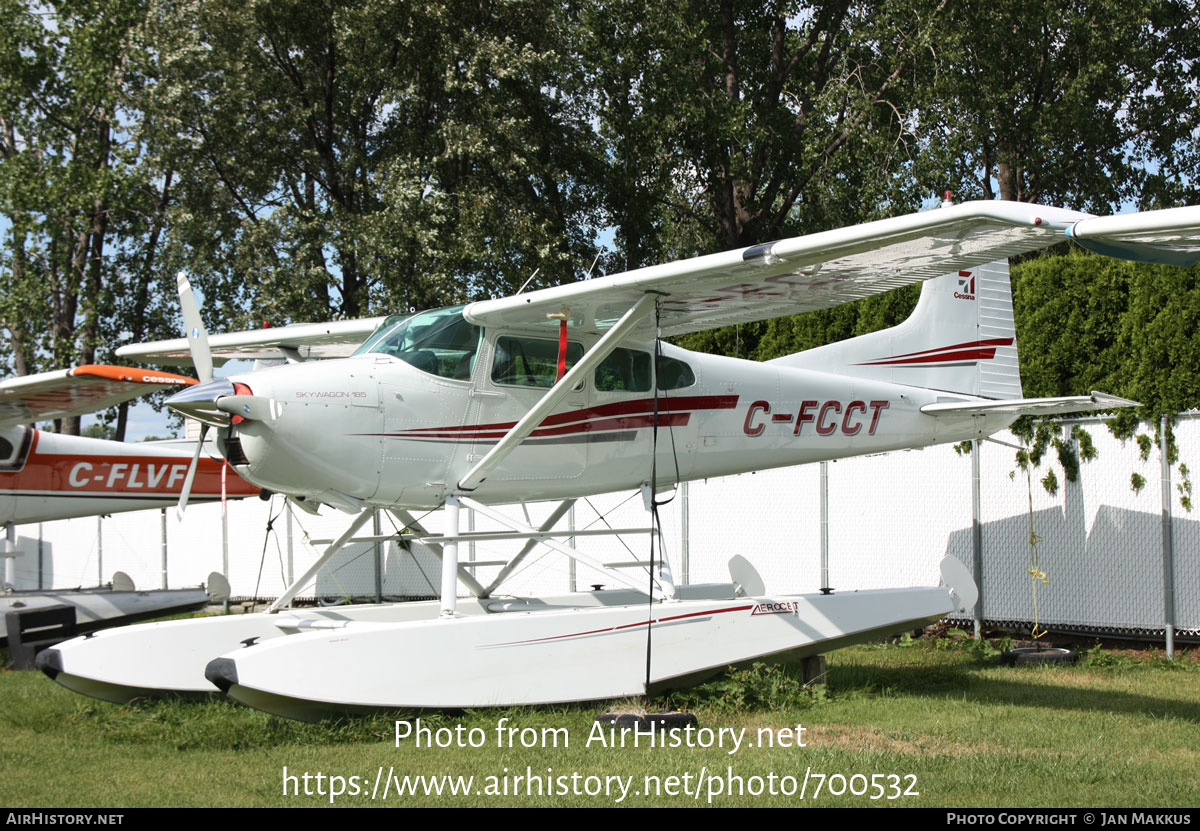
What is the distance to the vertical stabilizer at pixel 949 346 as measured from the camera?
9.77m

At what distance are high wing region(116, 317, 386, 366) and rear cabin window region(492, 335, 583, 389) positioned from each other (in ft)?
5.88

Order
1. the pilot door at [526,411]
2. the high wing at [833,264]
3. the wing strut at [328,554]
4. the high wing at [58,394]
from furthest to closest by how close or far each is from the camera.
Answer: the high wing at [58,394]
the wing strut at [328,554]
the pilot door at [526,411]
the high wing at [833,264]

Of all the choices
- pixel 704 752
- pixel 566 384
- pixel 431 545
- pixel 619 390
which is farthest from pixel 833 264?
pixel 431 545

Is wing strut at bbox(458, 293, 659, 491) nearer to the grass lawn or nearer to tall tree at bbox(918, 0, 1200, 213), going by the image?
the grass lawn

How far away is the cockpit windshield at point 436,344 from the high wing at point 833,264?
0.51 ft

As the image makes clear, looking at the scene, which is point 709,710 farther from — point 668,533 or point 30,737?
point 668,533

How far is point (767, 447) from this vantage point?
8914 mm

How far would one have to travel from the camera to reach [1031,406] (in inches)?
343

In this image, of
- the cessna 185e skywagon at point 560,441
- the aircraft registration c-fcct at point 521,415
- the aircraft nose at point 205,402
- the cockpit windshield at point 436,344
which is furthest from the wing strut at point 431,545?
the aircraft nose at point 205,402

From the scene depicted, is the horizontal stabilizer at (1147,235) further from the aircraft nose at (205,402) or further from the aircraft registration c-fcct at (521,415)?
the aircraft nose at (205,402)

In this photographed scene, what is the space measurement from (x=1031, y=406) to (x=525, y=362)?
417 cm

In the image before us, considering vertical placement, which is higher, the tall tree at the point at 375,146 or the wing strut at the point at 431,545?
the tall tree at the point at 375,146

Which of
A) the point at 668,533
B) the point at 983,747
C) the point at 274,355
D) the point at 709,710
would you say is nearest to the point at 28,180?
the point at 274,355

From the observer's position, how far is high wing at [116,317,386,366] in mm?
9539
